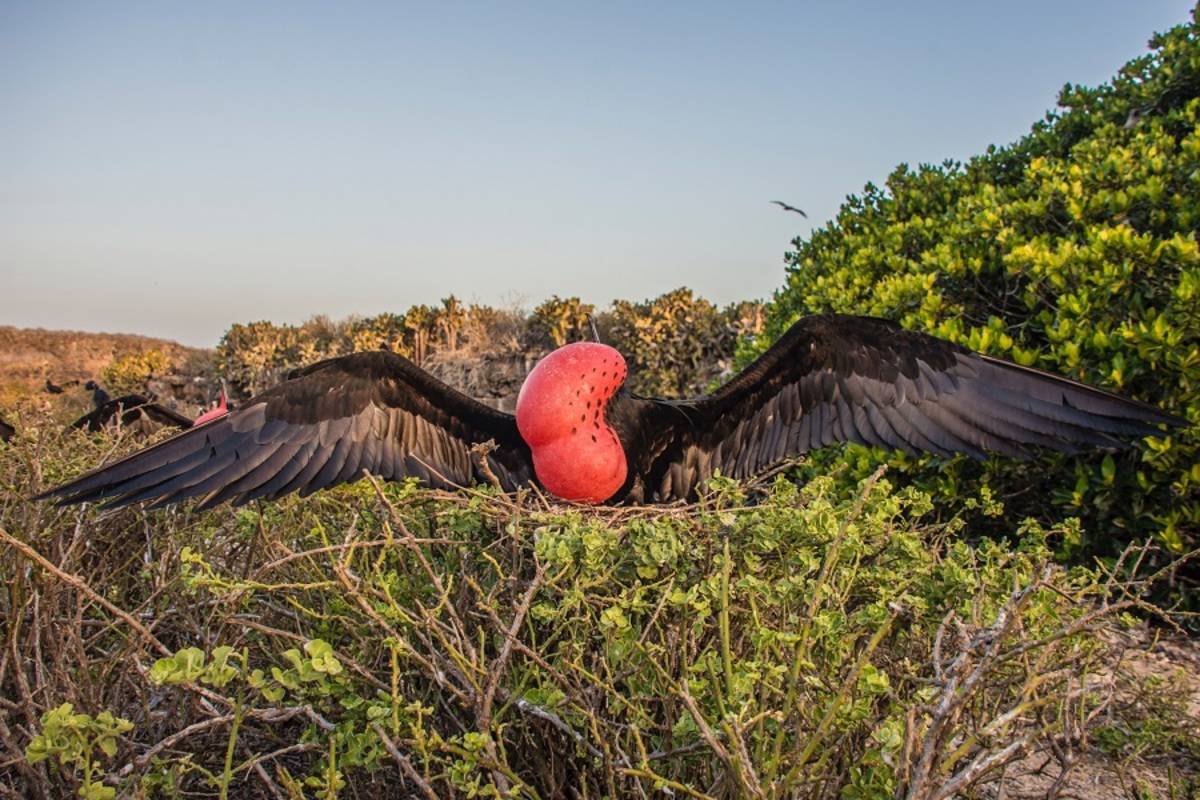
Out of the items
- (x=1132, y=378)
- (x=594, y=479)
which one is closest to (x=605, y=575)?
(x=594, y=479)

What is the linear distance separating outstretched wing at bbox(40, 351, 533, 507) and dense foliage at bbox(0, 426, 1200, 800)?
0.63 ft

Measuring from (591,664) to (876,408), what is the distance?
1.80 meters

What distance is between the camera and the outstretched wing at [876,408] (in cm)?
251

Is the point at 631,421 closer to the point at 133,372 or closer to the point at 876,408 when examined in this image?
the point at 876,408

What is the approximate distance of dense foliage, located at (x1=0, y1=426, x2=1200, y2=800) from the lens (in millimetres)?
1067

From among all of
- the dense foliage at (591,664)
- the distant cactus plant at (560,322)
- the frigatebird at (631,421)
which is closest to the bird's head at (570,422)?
the frigatebird at (631,421)

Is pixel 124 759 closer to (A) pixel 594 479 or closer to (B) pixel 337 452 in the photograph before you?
Result: (B) pixel 337 452

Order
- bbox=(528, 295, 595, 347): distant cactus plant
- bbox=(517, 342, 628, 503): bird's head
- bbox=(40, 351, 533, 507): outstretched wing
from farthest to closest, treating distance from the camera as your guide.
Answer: bbox=(528, 295, 595, 347): distant cactus plant
bbox=(517, 342, 628, 503): bird's head
bbox=(40, 351, 533, 507): outstretched wing

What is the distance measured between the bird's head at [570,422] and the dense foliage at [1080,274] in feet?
4.26

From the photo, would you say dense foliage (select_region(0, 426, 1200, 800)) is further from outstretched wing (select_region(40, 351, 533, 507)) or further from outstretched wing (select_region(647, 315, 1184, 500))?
outstretched wing (select_region(647, 315, 1184, 500))

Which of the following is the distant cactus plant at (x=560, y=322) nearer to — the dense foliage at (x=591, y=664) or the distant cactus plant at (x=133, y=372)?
the distant cactus plant at (x=133, y=372)

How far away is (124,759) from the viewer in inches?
59.9

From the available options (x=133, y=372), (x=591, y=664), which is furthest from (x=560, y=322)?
(x=591, y=664)

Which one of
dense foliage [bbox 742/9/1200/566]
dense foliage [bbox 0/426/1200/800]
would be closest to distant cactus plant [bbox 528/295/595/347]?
dense foliage [bbox 742/9/1200/566]
